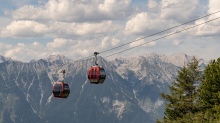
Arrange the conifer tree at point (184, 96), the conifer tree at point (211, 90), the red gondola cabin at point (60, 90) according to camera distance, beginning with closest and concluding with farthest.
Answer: the red gondola cabin at point (60, 90) → the conifer tree at point (211, 90) → the conifer tree at point (184, 96)

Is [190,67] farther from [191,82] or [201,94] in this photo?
[201,94]

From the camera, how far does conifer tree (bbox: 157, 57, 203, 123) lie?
1981 inches

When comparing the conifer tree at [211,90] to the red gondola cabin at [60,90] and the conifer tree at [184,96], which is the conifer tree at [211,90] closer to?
the conifer tree at [184,96]

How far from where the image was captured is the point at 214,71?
5200cm

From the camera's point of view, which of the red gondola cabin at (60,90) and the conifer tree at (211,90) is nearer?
the red gondola cabin at (60,90)

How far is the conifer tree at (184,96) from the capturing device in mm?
50312

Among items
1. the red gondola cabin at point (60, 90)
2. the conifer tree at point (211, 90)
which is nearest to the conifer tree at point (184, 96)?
the conifer tree at point (211, 90)

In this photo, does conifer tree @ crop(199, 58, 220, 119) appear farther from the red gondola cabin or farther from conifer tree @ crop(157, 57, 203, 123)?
the red gondola cabin

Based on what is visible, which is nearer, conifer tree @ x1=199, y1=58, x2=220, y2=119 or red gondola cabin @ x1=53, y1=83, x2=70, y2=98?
red gondola cabin @ x1=53, y1=83, x2=70, y2=98

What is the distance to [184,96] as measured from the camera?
173ft

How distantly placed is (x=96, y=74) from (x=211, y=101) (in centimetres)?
2515

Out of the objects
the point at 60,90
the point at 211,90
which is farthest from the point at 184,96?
the point at 60,90

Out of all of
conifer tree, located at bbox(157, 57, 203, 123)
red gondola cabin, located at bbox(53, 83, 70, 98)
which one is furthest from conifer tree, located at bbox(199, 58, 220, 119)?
red gondola cabin, located at bbox(53, 83, 70, 98)

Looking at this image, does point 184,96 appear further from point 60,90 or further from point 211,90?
point 60,90
